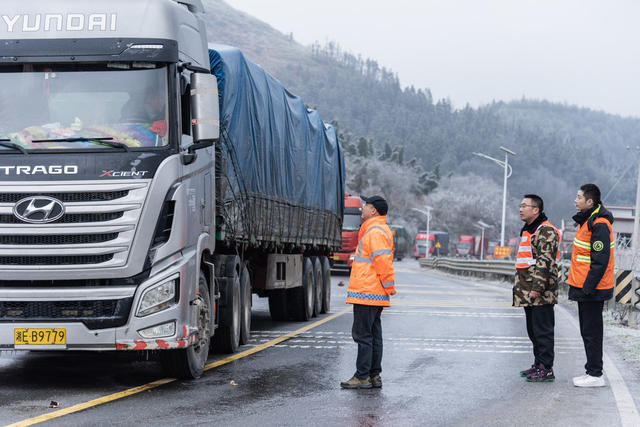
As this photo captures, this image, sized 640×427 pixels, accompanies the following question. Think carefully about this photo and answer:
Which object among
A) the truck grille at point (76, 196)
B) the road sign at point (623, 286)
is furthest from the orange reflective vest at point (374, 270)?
the road sign at point (623, 286)

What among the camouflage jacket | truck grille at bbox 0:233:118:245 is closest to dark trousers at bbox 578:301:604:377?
the camouflage jacket

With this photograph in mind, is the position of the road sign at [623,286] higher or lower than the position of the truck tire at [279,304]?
higher

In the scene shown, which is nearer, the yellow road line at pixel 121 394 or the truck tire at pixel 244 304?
the yellow road line at pixel 121 394

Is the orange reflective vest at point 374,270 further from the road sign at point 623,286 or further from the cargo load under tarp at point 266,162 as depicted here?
the road sign at point 623,286

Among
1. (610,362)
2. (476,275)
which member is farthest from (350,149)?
(610,362)

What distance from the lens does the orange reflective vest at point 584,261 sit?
10289 mm

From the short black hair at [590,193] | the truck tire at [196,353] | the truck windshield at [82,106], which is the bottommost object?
the truck tire at [196,353]

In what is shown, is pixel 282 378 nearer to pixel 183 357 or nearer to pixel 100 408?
pixel 183 357

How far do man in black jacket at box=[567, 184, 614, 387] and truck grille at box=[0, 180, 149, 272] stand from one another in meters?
4.50

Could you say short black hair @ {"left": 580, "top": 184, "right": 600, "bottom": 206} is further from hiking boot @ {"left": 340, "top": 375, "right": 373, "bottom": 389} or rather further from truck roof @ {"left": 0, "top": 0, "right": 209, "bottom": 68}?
truck roof @ {"left": 0, "top": 0, "right": 209, "bottom": 68}

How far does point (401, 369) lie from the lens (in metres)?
11.3

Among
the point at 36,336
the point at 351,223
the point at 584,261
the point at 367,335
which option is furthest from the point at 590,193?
the point at 351,223

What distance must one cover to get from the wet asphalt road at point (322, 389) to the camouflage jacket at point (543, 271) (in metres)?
0.87

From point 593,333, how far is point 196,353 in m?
3.97
